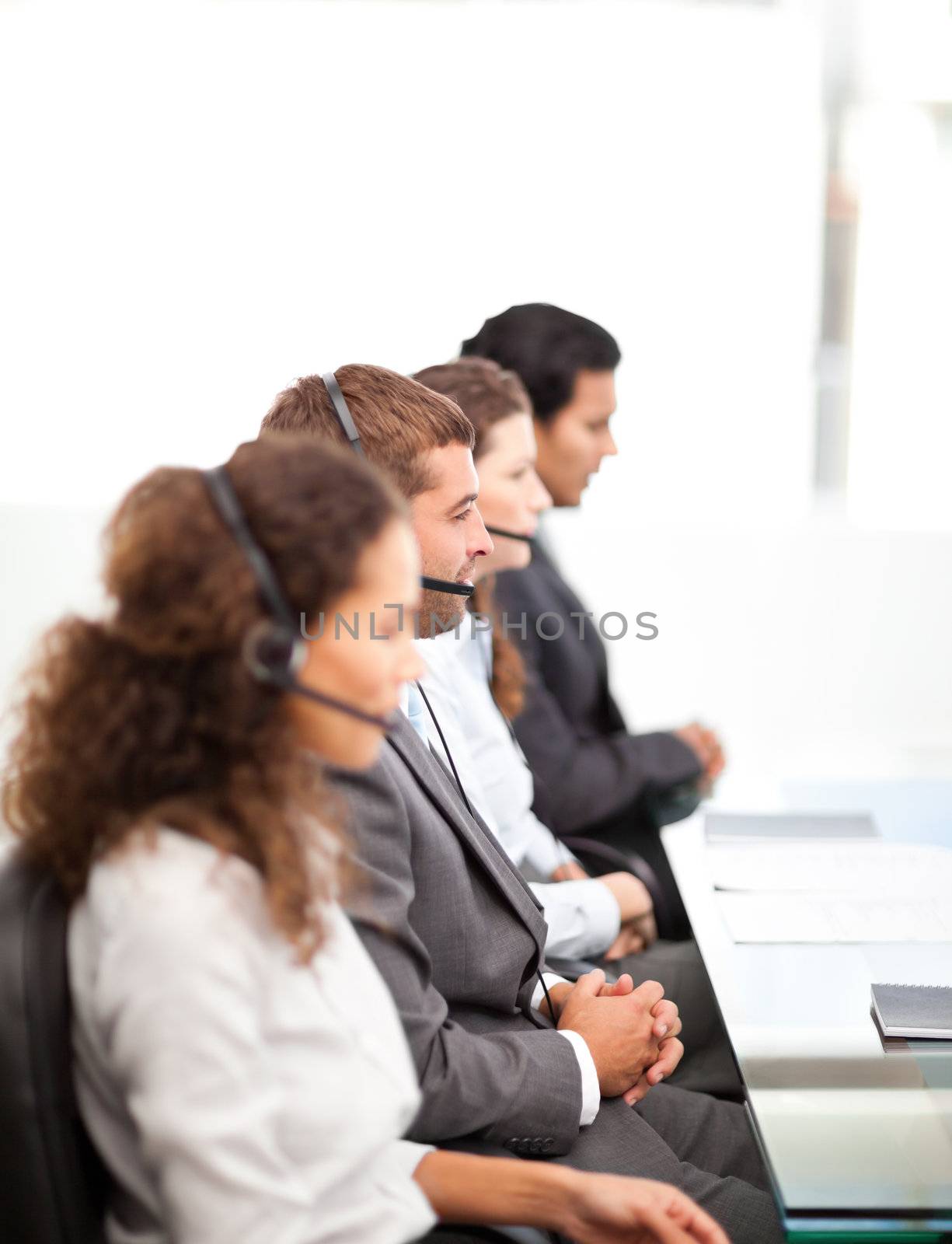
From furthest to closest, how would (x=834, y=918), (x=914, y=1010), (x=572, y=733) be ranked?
(x=572, y=733), (x=834, y=918), (x=914, y=1010)

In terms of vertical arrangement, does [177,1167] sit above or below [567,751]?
above

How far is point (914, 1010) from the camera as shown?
48.7 inches

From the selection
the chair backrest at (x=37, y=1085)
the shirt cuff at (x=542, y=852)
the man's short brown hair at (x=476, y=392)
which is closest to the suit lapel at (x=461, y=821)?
the chair backrest at (x=37, y=1085)

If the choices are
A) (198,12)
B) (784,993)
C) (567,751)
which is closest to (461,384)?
(567,751)

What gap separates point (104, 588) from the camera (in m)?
0.88

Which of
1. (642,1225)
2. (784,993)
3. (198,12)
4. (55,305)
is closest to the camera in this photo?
(642,1225)

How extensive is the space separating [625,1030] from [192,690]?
0.74m

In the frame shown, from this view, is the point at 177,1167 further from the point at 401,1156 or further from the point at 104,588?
the point at 104,588

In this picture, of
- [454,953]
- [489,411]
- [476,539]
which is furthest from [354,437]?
[489,411]

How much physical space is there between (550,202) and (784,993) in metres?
3.56

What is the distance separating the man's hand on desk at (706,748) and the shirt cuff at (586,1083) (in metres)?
1.06

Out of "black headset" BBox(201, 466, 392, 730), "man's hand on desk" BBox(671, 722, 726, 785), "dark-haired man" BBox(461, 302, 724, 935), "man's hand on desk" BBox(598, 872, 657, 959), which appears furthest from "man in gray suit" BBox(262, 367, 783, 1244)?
"man's hand on desk" BBox(671, 722, 726, 785)

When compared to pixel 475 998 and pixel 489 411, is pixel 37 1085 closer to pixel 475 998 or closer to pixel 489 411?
pixel 475 998

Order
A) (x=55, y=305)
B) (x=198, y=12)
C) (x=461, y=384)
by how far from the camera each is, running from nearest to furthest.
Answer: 1. (x=461, y=384)
2. (x=198, y=12)
3. (x=55, y=305)
